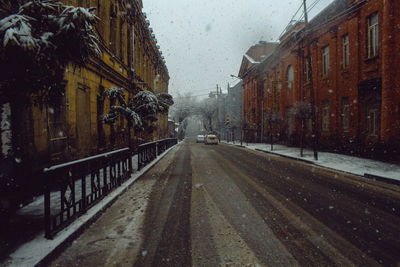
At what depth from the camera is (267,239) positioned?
3.85m

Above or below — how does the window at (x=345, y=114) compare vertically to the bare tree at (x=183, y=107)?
below

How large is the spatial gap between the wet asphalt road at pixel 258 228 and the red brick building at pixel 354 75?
24.6 ft

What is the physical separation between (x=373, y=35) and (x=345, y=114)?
499 cm

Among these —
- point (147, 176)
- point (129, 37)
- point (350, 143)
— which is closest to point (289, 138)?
point (350, 143)

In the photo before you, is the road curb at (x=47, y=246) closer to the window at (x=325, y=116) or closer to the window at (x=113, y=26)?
the window at (x=113, y=26)

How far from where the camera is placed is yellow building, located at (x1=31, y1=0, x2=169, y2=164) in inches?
298

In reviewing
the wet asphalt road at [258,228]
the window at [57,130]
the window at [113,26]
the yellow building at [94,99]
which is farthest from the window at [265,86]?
the window at [57,130]

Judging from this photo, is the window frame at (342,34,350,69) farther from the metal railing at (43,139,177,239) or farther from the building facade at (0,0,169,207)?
the metal railing at (43,139,177,239)

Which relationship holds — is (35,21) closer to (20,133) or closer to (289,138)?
(20,133)

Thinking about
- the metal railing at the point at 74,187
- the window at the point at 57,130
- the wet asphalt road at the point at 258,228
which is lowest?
the wet asphalt road at the point at 258,228

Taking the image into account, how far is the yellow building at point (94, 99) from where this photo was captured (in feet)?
24.9

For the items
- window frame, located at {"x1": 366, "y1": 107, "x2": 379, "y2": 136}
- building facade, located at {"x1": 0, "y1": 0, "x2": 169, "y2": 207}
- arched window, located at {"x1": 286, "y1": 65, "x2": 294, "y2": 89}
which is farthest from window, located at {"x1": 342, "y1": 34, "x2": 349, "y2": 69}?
building facade, located at {"x1": 0, "y1": 0, "x2": 169, "y2": 207}

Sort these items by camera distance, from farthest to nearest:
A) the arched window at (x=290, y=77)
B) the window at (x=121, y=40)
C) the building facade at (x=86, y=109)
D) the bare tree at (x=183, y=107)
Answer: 1. the bare tree at (x=183, y=107)
2. the arched window at (x=290, y=77)
3. the window at (x=121, y=40)
4. the building facade at (x=86, y=109)

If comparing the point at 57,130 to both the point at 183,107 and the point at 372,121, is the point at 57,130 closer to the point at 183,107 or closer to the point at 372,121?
the point at 372,121
